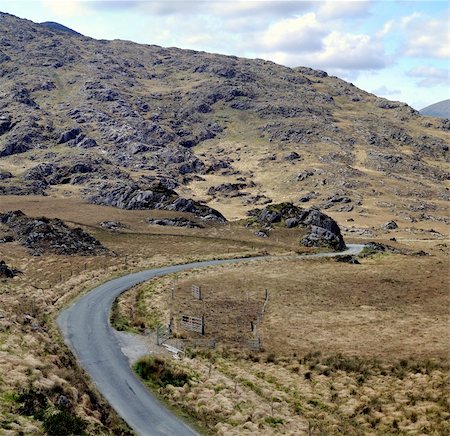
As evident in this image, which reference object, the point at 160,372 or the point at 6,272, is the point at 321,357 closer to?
the point at 160,372

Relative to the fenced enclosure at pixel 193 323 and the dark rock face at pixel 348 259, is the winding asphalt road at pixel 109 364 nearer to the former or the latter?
the fenced enclosure at pixel 193 323

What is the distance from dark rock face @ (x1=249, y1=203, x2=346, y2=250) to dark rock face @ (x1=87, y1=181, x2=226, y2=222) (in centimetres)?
1236

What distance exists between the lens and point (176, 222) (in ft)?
331

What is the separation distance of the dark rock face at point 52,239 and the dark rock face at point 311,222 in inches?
1547

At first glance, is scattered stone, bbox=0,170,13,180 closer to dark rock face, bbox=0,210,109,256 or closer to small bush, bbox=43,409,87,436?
dark rock face, bbox=0,210,109,256

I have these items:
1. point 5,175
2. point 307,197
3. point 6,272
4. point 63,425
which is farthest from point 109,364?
point 5,175

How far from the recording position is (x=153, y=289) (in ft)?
179

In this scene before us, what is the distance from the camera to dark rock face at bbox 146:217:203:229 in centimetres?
9982

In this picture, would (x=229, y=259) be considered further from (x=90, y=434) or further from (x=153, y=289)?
(x=90, y=434)

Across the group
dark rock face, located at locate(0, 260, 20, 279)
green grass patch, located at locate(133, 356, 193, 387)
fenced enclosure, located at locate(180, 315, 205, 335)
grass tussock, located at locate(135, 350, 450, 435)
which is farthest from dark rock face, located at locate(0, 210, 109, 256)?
grass tussock, located at locate(135, 350, 450, 435)

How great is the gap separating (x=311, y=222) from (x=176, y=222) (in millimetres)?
28294

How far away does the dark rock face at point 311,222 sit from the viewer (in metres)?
90.8

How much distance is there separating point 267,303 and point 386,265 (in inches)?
1087

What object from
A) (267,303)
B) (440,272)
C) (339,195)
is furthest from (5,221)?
(339,195)
